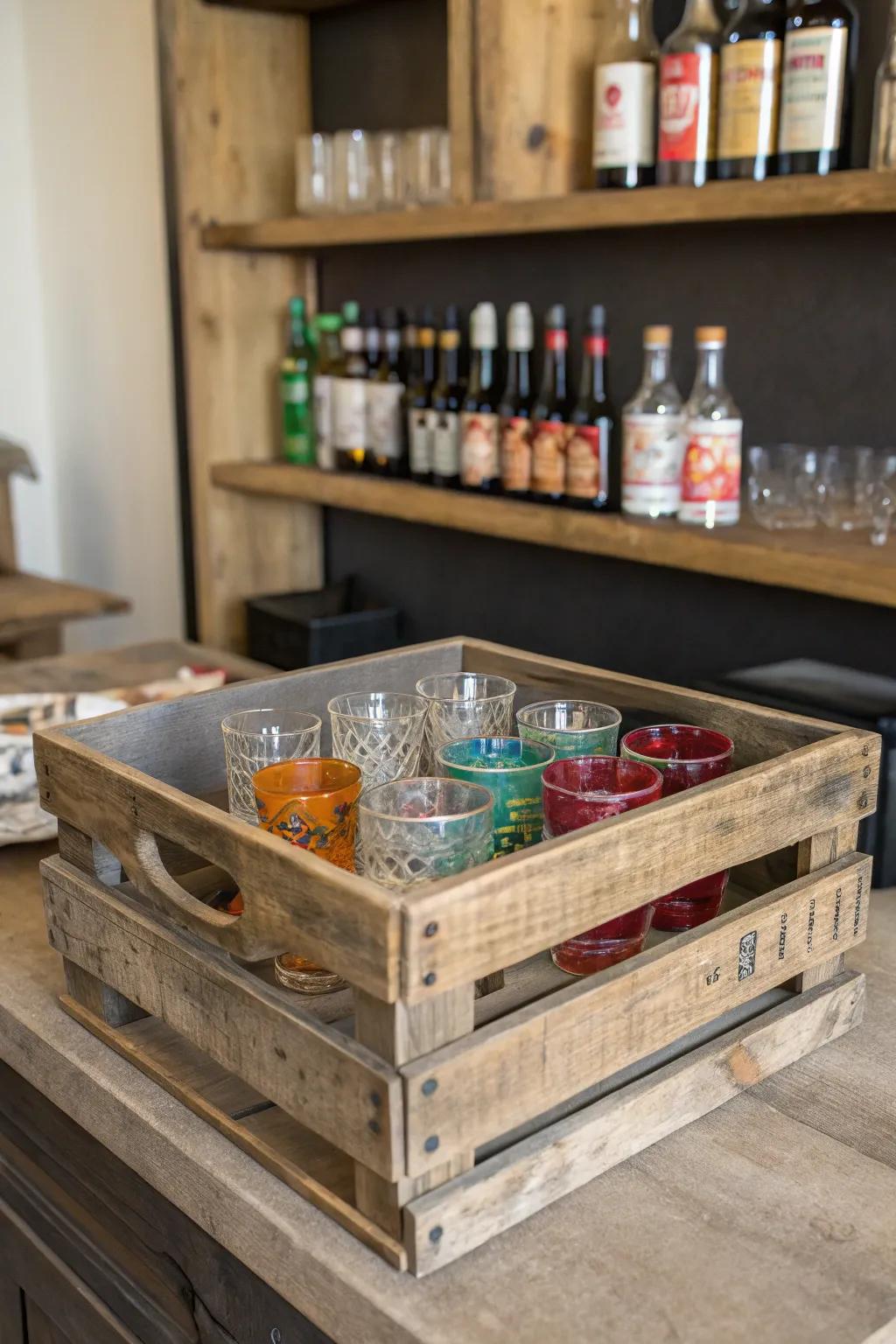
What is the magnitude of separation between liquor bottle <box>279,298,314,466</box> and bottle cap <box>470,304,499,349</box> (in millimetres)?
432

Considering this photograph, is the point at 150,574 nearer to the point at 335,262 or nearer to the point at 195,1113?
the point at 335,262

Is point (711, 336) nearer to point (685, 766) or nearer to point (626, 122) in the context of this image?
point (626, 122)

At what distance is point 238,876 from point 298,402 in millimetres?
1515

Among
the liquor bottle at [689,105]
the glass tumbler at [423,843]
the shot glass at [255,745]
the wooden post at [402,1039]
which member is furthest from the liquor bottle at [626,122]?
the wooden post at [402,1039]

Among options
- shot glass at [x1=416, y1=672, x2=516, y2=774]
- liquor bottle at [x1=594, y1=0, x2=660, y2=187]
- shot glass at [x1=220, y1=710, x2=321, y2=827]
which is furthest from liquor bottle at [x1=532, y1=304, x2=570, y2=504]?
shot glass at [x1=220, y1=710, x2=321, y2=827]

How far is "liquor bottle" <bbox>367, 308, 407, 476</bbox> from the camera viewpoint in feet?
6.35

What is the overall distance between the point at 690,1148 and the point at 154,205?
88.4 inches

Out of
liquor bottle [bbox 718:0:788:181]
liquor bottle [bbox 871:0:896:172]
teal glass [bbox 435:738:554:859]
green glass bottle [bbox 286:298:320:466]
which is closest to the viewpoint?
teal glass [bbox 435:738:554:859]

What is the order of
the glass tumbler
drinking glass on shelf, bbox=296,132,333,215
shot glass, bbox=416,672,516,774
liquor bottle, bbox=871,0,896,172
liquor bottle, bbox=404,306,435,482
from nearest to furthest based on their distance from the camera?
the glass tumbler → shot glass, bbox=416,672,516,774 → liquor bottle, bbox=871,0,896,172 → liquor bottle, bbox=404,306,435,482 → drinking glass on shelf, bbox=296,132,333,215

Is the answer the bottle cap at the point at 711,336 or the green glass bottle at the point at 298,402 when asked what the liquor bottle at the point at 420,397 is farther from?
the bottle cap at the point at 711,336

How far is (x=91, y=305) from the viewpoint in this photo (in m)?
2.81

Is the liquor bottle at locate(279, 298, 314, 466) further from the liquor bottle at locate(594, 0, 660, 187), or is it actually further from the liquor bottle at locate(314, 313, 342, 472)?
the liquor bottle at locate(594, 0, 660, 187)

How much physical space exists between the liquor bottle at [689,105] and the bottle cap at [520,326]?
32cm

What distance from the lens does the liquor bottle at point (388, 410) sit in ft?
6.35
